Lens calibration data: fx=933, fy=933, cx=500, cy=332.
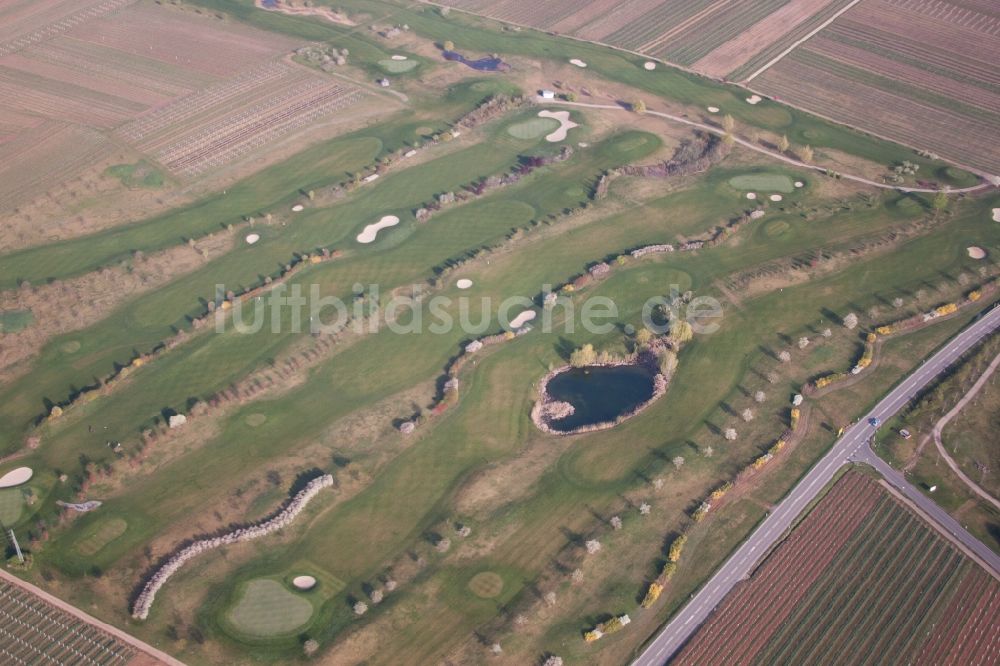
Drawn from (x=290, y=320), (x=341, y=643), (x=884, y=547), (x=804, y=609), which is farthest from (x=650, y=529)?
(x=290, y=320)

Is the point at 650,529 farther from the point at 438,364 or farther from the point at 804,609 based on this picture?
the point at 438,364

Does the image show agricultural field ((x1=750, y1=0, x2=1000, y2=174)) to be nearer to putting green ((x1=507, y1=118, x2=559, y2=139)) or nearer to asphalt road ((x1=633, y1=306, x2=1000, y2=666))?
putting green ((x1=507, y1=118, x2=559, y2=139))

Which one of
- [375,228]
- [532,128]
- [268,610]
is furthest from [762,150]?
[268,610]

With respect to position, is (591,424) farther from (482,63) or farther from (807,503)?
(482,63)

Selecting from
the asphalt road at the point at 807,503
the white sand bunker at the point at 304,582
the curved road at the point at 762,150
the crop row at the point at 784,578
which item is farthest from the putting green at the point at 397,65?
the crop row at the point at 784,578

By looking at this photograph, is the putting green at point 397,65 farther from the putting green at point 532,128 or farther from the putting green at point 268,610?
the putting green at point 268,610

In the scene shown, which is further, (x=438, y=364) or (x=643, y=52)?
(x=643, y=52)

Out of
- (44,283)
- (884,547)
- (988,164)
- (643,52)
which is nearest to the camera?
(884,547)
